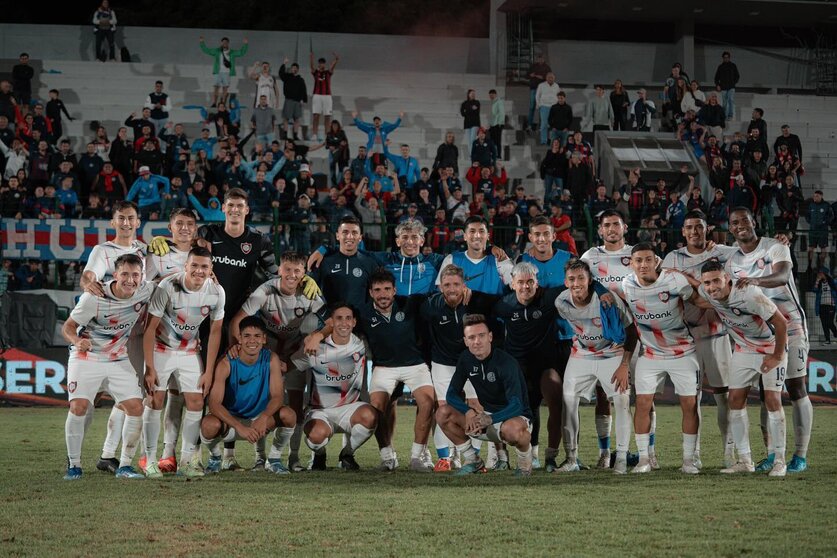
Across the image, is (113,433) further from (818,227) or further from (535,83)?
(535,83)

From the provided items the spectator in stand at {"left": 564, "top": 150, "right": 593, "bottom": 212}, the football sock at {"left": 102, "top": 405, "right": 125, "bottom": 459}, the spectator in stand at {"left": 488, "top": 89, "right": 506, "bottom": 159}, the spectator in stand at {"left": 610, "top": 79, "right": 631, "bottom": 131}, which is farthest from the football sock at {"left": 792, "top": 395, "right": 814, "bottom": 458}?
the spectator in stand at {"left": 610, "top": 79, "right": 631, "bottom": 131}

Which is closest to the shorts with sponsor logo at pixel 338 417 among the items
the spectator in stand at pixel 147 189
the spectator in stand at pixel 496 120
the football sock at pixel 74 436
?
the football sock at pixel 74 436

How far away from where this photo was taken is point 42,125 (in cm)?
2130

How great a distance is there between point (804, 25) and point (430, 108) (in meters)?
12.2

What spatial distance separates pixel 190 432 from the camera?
29.6 feet

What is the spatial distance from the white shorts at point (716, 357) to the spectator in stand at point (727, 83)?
19229 millimetres

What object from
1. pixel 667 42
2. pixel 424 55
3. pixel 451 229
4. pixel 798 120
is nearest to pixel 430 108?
pixel 424 55

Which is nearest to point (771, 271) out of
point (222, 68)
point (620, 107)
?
point (620, 107)

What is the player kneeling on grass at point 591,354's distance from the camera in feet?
30.2

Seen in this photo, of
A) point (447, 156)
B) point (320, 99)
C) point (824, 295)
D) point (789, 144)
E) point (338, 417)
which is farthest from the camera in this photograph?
point (320, 99)

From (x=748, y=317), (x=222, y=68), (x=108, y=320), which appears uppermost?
(x=222, y=68)

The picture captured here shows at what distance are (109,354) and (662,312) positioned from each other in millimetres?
4658

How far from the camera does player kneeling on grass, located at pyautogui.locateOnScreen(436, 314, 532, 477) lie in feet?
29.1

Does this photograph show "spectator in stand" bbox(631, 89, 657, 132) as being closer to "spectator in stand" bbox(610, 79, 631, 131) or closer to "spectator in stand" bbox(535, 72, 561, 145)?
"spectator in stand" bbox(610, 79, 631, 131)
